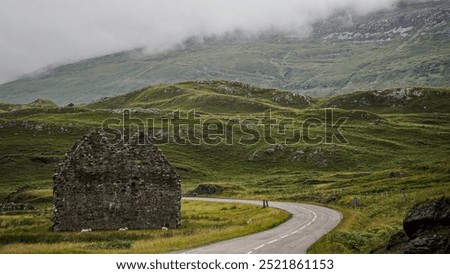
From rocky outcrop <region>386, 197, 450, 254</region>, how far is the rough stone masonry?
90.5ft

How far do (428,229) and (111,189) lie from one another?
3093cm

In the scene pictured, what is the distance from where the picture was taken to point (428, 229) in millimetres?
18359

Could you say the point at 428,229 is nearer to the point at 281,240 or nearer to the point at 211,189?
the point at 281,240

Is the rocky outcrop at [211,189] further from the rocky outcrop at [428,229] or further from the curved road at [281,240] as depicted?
the rocky outcrop at [428,229]

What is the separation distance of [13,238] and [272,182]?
9935 centimetres

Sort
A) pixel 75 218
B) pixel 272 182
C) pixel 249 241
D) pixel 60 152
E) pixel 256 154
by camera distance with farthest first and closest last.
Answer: pixel 256 154, pixel 60 152, pixel 272 182, pixel 75 218, pixel 249 241

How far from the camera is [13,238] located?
1336 inches

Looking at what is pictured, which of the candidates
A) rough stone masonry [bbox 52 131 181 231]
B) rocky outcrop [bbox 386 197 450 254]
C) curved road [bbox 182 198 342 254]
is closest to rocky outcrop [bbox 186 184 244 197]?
curved road [bbox 182 198 342 254]

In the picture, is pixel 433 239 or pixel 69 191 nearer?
pixel 433 239

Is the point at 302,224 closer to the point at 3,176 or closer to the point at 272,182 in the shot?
the point at 272,182

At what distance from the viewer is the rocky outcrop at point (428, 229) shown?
1705 centimetres

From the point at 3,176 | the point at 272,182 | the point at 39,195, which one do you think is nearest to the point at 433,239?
the point at 39,195

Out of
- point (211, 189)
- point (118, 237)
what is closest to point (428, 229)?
point (118, 237)

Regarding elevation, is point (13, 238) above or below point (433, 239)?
below
